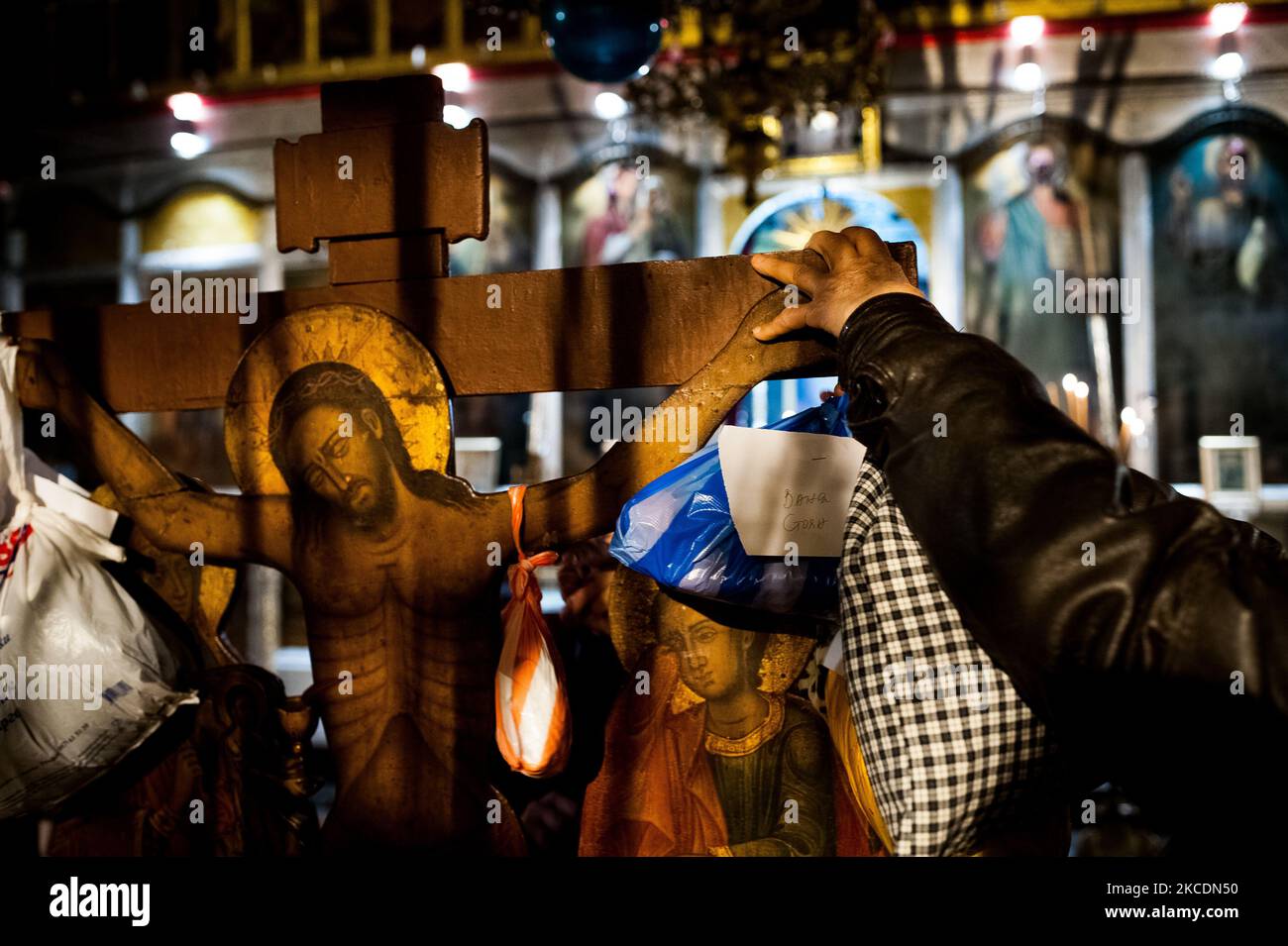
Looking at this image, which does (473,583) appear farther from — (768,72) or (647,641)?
(768,72)

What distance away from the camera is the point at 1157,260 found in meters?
7.61

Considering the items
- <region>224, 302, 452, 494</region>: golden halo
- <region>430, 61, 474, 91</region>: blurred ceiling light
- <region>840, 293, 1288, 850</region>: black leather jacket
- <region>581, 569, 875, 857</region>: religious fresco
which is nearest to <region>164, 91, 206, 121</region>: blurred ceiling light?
<region>430, 61, 474, 91</region>: blurred ceiling light

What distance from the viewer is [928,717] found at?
3.27 ft

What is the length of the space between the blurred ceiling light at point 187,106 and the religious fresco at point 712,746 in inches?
364

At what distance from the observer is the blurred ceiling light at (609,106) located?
824 centimetres

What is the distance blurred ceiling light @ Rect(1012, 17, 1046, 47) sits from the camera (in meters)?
7.68

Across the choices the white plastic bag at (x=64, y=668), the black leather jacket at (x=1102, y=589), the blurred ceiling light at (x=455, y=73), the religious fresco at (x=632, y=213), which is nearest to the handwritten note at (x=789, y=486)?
the black leather jacket at (x=1102, y=589)

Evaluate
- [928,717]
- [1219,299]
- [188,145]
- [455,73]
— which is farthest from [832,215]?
[928,717]

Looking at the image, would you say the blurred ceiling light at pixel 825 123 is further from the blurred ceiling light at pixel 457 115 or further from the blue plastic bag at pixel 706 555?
the blue plastic bag at pixel 706 555

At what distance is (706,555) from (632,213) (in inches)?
288

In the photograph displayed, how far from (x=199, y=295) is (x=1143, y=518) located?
4.33ft

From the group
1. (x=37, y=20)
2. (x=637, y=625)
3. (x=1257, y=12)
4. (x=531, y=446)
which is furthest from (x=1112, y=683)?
(x=37, y=20)

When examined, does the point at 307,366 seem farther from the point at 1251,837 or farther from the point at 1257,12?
the point at 1257,12
